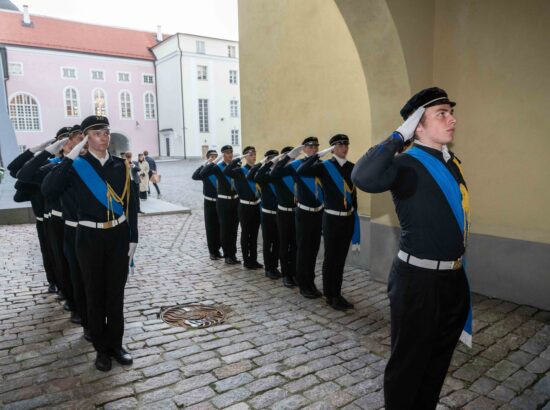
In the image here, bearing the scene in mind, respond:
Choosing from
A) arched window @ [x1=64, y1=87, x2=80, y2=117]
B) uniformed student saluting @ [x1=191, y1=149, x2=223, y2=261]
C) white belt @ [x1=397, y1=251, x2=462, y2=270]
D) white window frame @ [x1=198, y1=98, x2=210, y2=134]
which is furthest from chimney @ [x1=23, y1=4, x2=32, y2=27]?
white belt @ [x1=397, y1=251, x2=462, y2=270]

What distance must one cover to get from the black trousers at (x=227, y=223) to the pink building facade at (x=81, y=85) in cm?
3843

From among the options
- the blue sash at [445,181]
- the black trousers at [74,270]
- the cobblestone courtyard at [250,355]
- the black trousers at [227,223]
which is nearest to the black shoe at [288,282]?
the cobblestone courtyard at [250,355]

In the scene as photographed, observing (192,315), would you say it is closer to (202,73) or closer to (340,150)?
(340,150)

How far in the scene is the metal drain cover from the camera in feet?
15.9

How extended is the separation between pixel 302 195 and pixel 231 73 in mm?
44728

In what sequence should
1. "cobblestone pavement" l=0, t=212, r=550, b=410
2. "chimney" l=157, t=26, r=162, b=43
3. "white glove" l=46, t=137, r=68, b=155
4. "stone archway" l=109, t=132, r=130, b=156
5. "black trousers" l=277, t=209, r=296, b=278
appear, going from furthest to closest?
"chimney" l=157, t=26, r=162, b=43 → "stone archway" l=109, t=132, r=130, b=156 → "black trousers" l=277, t=209, r=296, b=278 → "white glove" l=46, t=137, r=68, b=155 → "cobblestone pavement" l=0, t=212, r=550, b=410

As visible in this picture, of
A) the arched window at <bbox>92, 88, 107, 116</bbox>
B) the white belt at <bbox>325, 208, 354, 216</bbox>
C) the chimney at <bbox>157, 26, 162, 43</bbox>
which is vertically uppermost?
the chimney at <bbox>157, 26, 162, 43</bbox>

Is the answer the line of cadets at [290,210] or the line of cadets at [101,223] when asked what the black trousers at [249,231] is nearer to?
the line of cadets at [290,210]

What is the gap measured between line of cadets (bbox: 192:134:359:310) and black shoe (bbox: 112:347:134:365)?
101 inches

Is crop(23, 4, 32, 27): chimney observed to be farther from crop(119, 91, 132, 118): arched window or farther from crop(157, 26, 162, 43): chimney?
crop(157, 26, 162, 43): chimney

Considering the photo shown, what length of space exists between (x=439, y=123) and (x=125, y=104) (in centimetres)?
4917

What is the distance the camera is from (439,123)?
256 centimetres

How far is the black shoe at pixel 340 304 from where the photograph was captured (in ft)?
17.5

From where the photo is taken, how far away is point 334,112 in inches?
294
